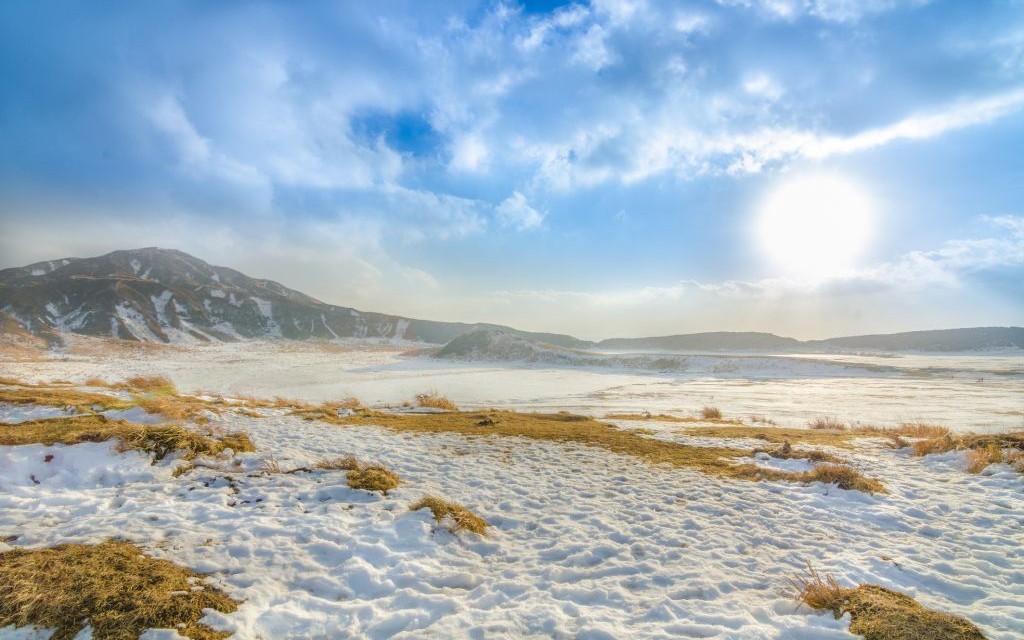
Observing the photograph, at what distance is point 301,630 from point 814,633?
16.6ft

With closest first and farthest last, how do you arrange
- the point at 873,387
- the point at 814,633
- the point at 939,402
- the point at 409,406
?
the point at 814,633 < the point at 409,406 < the point at 939,402 < the point at 873,387

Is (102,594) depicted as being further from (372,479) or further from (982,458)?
(982,458)

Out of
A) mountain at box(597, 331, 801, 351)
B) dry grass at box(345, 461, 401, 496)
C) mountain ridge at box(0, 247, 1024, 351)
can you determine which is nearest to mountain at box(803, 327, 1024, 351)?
mountain ridge at box(0, 247, 1024, 351)

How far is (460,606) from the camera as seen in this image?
4652mm


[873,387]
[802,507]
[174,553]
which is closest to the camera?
[174,553]

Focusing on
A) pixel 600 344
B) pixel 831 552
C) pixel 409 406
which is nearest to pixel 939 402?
pixel 831 552

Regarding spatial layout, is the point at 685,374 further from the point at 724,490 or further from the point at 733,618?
the point at 733,618

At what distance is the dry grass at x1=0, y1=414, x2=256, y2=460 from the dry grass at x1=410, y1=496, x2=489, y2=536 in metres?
5.44

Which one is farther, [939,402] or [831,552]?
[939,402]

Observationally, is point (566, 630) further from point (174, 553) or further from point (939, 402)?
point (939, 402)

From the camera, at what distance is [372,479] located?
27.1 ft

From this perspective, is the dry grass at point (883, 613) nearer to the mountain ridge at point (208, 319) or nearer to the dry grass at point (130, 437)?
the dry grass at point (130, 437)

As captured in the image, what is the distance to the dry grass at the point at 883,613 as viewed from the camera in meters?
4.03

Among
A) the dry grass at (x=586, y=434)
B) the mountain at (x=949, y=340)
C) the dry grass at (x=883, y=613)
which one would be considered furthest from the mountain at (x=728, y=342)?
the dry grass at (x=883, y=613)
